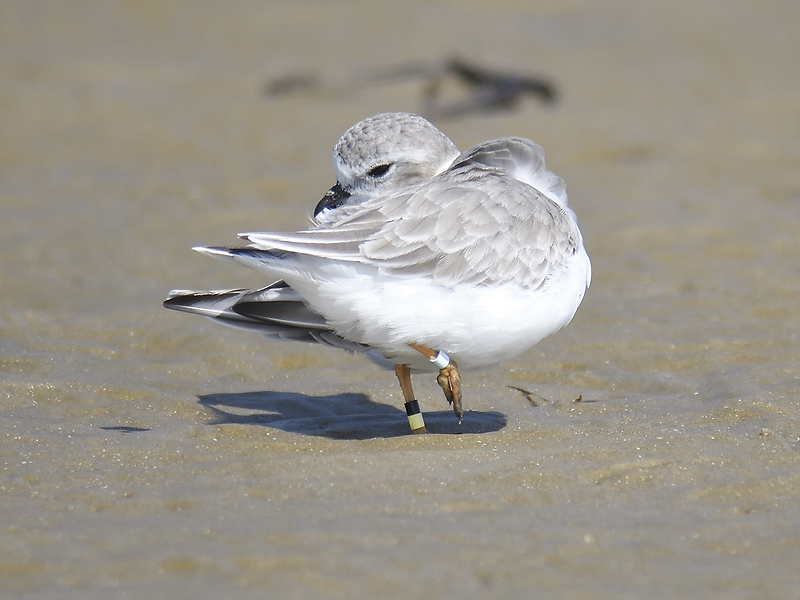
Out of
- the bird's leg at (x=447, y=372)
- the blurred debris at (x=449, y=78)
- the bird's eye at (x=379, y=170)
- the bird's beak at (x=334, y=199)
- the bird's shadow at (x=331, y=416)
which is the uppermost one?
the blurred debris at (x=449, y=78)

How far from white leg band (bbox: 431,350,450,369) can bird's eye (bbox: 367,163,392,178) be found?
3.51 ft

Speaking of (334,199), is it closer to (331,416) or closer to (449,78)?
(331,416)

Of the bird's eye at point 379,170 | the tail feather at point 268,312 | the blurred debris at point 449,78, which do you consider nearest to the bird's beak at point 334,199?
the bird's eye at point 379,170

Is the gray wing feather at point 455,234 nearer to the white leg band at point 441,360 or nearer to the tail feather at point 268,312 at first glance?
the white leg band at point 441,360

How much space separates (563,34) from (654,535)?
35.6 ft

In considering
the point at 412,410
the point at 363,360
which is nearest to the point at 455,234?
the point at 412,410

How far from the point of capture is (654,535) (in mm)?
3420

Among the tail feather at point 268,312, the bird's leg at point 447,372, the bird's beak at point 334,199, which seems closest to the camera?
the bird's leg at point 447,372

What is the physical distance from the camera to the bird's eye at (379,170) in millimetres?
5036

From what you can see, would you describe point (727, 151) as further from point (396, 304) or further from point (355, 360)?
point (396, 304)

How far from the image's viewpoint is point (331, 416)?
512 centimetres

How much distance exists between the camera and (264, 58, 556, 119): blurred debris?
1081cm

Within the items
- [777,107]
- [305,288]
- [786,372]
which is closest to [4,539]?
[305,288]

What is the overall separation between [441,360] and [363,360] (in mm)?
1694
